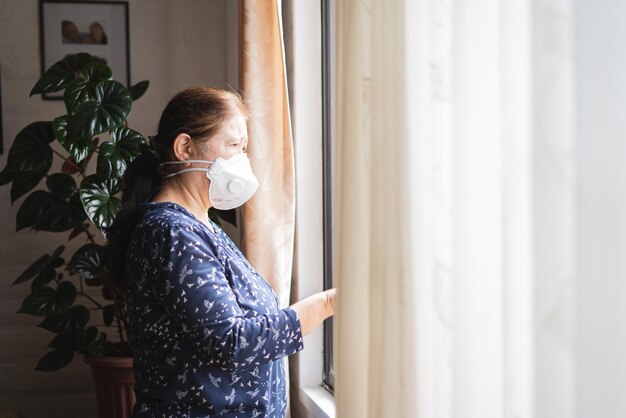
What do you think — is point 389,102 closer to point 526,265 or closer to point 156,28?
point 526,265

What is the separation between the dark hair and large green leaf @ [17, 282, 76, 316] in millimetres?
1201

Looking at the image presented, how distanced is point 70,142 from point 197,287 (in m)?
1.22

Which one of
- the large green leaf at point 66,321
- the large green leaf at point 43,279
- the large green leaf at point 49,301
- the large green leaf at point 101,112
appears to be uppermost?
the large green leaf at point 101,112

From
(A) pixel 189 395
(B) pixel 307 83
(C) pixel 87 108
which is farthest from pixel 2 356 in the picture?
(A) pixel 189 395

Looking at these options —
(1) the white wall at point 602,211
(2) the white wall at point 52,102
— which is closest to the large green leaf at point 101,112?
(2) the white wall at point 52,102

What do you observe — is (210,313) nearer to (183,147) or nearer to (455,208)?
(183,147)

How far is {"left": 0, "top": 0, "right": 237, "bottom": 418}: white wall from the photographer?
131 inches

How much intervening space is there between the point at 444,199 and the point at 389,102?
0.57 feet

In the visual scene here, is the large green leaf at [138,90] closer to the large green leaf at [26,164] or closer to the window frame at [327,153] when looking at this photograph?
the large green leaf at [26,164]

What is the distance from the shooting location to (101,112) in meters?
2.36

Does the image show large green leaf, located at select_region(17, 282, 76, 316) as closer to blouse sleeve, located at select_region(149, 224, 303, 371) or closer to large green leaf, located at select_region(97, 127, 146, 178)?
large green leaf, located at select_region(97, 127, 146, 178)

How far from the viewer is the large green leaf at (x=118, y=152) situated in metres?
2.38

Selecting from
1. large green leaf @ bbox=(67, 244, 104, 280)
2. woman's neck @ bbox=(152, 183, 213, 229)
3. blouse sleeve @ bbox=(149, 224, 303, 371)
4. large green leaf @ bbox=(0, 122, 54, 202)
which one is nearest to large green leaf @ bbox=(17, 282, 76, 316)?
large green leaf @ bbox=(67, 244, 104, 280)

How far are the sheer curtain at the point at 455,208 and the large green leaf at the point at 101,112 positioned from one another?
4.41 ft
